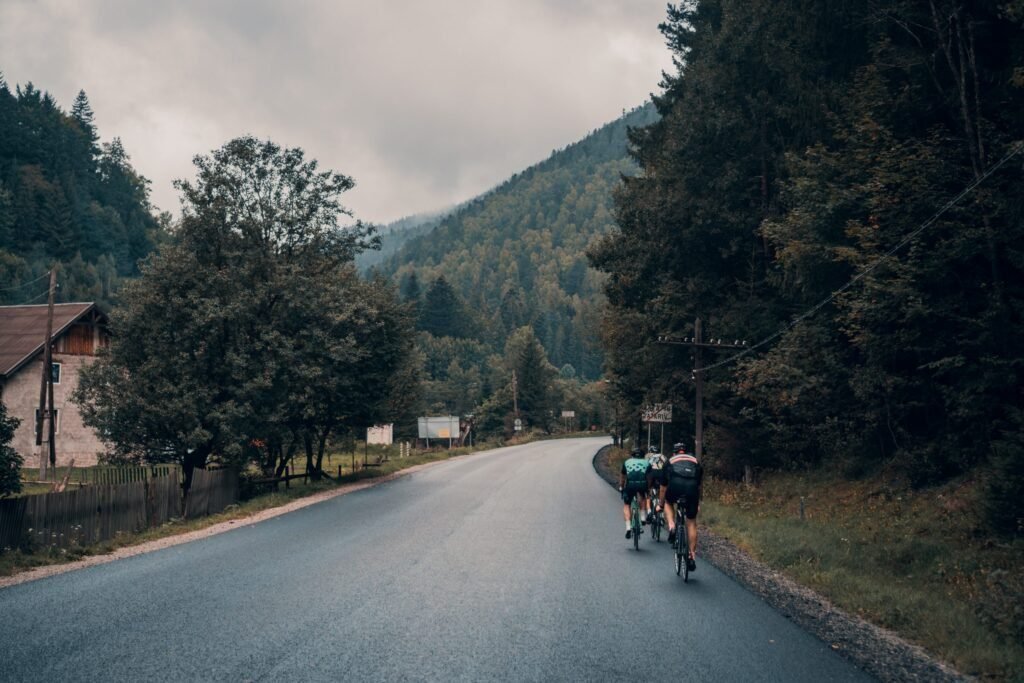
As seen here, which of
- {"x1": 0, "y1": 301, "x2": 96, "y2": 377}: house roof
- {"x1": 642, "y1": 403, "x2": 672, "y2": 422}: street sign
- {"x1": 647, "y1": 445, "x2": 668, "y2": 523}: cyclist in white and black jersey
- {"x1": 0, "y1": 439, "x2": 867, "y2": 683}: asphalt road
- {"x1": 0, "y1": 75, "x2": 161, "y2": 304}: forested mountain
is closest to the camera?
{"x1": 0, "y1": 439, "x2": 867, "y2": 683}: asphalt road

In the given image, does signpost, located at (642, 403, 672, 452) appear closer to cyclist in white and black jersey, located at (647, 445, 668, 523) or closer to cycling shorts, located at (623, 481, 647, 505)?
cyclist in white and black jersey, located at (647, 445, 668, 523)

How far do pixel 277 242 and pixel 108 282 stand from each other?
91686mm

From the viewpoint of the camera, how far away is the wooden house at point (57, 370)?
44594mm

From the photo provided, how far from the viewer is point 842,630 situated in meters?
8.74

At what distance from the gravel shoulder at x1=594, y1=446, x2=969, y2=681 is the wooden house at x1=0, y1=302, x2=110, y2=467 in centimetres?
4191

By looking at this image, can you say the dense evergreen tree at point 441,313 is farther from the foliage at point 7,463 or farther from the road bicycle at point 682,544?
the road bicycle at point 682,544

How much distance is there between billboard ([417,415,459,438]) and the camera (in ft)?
272

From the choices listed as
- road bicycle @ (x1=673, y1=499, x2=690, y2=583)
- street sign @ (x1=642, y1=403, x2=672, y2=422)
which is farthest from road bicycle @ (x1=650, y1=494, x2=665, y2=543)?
street sign @ (x1=642, y1=403, x2=672, y2=422)

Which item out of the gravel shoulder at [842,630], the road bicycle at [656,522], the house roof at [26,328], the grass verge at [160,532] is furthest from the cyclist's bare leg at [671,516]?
the house roof at [26,328]

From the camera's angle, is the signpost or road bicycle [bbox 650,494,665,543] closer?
road bicycle [bbox 650,494,665,543]

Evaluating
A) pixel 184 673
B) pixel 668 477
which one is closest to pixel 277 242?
pixel 668 477

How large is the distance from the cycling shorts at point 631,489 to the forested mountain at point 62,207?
98.0 meters

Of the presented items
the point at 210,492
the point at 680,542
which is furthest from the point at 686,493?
the point at 210,492

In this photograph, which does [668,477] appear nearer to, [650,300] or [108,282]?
[650,300]
